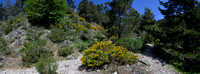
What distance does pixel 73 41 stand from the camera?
8.83 m

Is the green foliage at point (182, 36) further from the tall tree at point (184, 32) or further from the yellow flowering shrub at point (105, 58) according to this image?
the yellow flowering shrub at point (105, 58)

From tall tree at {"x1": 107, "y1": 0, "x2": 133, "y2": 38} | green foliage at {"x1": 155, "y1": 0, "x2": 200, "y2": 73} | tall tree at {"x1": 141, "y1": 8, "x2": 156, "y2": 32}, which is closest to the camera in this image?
green foliage at {"x1": 155, "y1": 0, "x2": 200, "y2": 73}

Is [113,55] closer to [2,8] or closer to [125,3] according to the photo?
[125,3]

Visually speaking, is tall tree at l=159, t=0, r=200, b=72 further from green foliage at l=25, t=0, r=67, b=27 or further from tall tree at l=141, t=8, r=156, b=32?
green foliage at l=25, t=0, r=67, b=27

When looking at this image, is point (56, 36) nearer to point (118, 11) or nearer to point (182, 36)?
point (118, 11)

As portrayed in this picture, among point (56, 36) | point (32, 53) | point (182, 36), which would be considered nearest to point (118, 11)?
point (182, 36)

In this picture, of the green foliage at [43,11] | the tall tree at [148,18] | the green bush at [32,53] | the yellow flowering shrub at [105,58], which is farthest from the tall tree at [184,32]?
the green foliage at [43,11]

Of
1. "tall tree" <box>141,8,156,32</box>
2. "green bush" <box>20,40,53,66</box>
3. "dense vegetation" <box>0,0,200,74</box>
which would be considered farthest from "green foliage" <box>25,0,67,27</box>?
"tall tree" <box>141,8,156,32</box>

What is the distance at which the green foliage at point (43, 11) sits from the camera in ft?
31.7

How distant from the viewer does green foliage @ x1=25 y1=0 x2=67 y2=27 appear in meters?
9.67

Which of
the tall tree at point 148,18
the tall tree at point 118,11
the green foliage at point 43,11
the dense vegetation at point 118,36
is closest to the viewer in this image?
the dense vegetation at point 118,36

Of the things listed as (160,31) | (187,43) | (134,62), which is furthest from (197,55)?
(134,62)

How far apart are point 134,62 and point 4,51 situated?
7037 millimetres

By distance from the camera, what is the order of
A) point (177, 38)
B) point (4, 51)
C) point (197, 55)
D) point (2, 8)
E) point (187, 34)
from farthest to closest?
point (2, 8) < point (4, 51) < point (177, 38) < point (187, 34) < point (197, 55)
